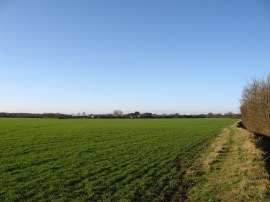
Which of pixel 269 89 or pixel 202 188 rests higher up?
pixel 269 89

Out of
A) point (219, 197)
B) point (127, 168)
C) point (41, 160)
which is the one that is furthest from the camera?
point (41, 160)

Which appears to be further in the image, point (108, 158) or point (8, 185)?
point (108, 158)

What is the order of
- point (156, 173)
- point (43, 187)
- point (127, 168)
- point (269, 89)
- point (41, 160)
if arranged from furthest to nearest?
point (269, 89), point (41, 160), point (127, 168), point (156, 173), point (43, 187)

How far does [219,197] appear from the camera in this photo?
408 inches

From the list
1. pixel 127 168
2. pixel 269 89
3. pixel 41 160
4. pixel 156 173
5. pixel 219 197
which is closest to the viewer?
pixel 219 197

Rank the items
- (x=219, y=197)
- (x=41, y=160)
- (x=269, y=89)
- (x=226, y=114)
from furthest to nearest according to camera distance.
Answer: (x=226, y=114)
(x=269, y=89)
(x=41, y=160)
(x=219, y=197)

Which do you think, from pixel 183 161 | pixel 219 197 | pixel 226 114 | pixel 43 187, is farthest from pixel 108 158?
pixel 226 114

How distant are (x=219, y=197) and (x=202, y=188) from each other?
1.25 metres

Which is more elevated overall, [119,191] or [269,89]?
[269,89]

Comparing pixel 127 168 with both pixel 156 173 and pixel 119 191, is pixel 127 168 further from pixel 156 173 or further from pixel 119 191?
pixel 119 191

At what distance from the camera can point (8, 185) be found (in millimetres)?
11344

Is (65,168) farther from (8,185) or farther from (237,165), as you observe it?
(237,165)

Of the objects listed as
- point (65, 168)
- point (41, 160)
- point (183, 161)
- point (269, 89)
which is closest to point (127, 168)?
point (65, 168)

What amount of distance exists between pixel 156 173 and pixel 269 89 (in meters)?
19.3
